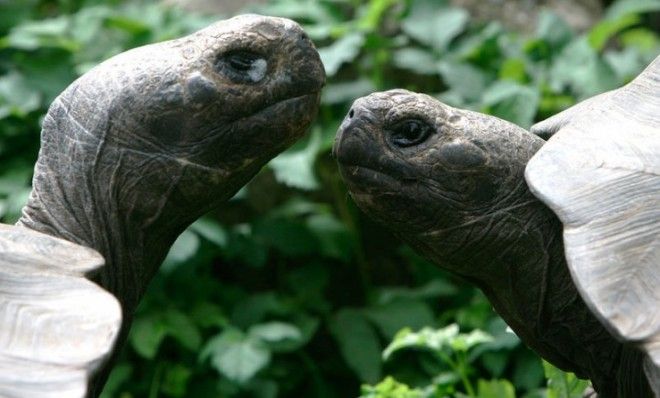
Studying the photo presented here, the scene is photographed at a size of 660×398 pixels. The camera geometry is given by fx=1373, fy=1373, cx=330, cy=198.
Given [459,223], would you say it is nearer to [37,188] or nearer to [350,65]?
[37,188]

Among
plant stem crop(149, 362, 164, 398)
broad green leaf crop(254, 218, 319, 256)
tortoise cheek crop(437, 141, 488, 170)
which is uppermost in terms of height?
tortoise cheek crop(437, 141, 488, 170)

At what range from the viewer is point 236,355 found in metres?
3.72

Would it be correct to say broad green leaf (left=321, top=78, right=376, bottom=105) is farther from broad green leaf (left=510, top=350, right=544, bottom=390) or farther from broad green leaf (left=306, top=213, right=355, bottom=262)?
broad green leaf (left=510, top=350, right=544, bottom=390)

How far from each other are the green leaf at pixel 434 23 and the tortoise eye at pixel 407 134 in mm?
2356

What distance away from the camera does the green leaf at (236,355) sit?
367cm

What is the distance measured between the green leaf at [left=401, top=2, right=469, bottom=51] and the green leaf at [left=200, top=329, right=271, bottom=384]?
1284mm

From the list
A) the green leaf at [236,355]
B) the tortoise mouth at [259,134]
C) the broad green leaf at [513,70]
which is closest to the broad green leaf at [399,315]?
the green leaf at [236,355]

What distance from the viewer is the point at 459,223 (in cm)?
220

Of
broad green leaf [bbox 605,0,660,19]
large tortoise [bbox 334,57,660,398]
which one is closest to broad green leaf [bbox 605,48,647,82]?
broad green leaf [bbox 605,0,660,19]

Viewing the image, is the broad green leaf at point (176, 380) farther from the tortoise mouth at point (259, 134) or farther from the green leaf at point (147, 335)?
the tortoise mouth at point (259, 134)

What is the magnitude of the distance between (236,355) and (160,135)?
164cm

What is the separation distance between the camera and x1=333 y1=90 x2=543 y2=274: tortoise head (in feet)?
7.20

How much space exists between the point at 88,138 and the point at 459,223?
2.00 ft

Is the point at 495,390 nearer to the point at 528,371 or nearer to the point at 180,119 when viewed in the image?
the point at 528,371
